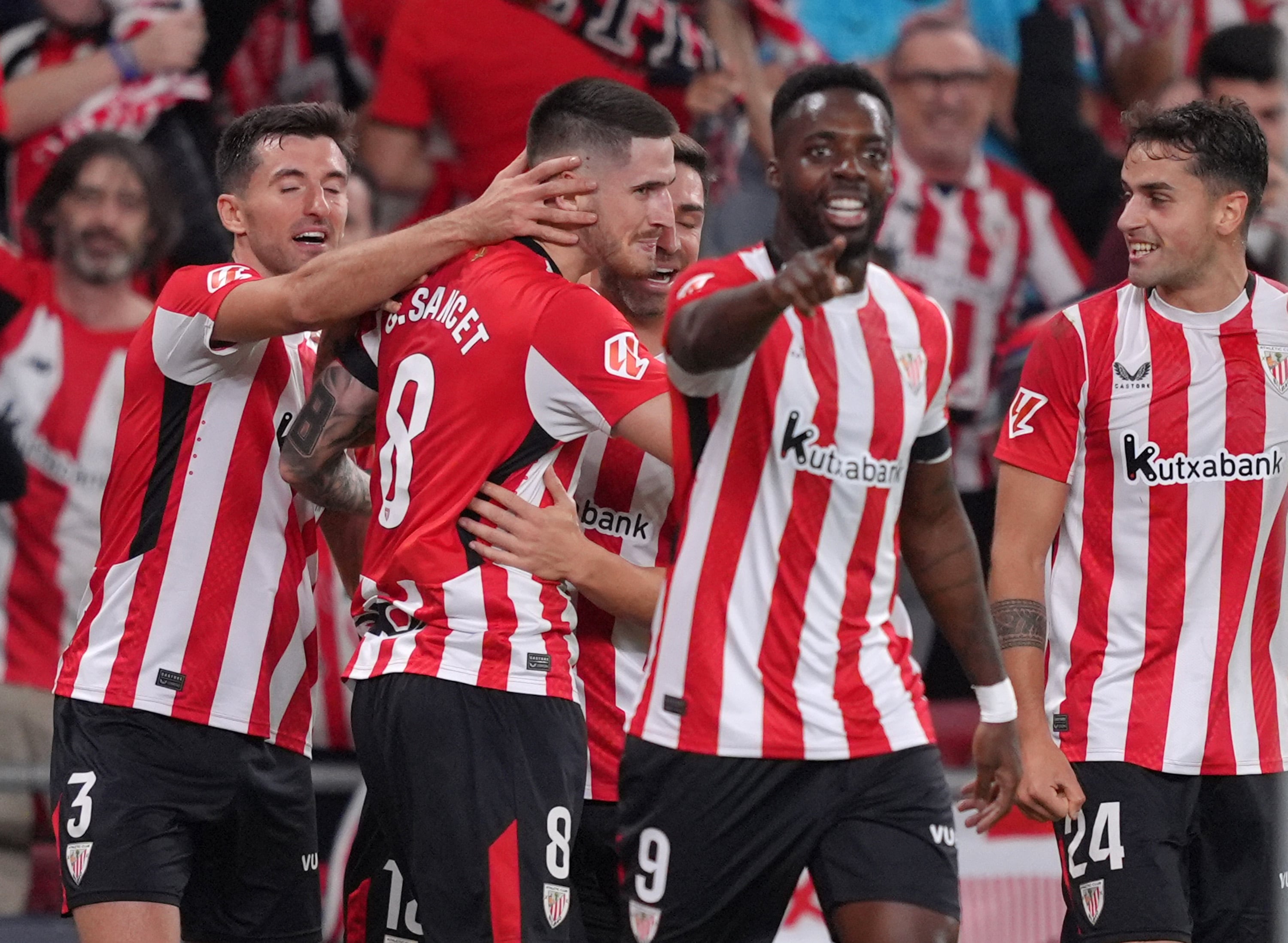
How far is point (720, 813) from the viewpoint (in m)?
3.41

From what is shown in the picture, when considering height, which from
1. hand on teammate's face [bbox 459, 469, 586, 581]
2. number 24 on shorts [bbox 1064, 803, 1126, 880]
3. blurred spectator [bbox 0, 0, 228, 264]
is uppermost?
blurred spectator [bbox 0, 0, 228, 264]

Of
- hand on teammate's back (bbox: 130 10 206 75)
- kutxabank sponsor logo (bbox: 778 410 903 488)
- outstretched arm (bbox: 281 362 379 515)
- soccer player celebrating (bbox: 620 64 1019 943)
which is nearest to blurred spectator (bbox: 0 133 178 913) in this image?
hand on teammate's back (bbox: 130 10 206 75)

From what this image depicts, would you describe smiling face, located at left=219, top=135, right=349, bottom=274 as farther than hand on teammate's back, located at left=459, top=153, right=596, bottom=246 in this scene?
Yes

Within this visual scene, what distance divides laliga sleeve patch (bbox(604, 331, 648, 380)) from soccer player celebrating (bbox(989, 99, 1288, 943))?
106 cm

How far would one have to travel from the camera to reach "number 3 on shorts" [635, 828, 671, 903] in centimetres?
346

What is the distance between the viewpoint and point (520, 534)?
3717mm

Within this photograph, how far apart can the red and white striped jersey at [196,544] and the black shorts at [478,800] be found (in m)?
0.65

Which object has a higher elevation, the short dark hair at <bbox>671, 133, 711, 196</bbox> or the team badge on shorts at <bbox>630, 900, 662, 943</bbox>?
the short dark hair at <bbox>671, 133, 711, 196</bbox>

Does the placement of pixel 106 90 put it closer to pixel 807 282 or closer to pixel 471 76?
pixel 471 76

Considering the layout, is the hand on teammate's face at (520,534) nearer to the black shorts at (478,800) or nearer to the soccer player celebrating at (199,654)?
the black shorts at (478,800)

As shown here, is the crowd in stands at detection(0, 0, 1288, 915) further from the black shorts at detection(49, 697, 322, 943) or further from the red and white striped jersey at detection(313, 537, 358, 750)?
the black shorts at detection(49, 697, 322, 943)

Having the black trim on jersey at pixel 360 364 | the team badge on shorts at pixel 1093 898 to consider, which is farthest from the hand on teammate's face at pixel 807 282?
the team badge on shorts at pixel 1093 898

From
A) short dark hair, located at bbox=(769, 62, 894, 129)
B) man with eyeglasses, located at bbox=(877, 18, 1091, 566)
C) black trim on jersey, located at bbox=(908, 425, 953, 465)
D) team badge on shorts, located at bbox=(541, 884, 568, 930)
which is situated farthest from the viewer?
man with eyeglasses, located at bbox=(877, 18, 1091, 566)

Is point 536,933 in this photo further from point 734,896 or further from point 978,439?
point 978,439
